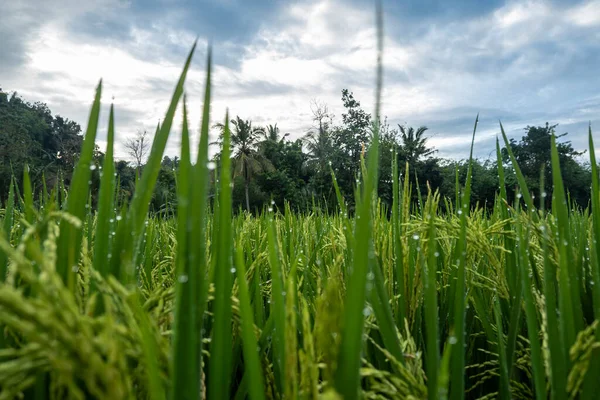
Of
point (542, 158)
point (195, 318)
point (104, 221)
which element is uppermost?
point (542, 158)

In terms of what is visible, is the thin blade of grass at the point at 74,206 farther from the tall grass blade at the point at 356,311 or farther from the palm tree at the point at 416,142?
the palm tree at the point at 416,142

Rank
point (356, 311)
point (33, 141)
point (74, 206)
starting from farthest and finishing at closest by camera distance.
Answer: point (33, 141)
point (74, 206)
point (356, 311)

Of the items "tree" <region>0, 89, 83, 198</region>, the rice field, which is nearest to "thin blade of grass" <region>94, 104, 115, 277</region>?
the rice field

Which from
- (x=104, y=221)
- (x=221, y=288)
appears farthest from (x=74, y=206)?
(x=221, y=288)

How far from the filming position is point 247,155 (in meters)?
47.9

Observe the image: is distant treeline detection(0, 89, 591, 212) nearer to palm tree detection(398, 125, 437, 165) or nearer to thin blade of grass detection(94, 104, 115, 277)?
palm tree detection(398, 125, 437, 165)

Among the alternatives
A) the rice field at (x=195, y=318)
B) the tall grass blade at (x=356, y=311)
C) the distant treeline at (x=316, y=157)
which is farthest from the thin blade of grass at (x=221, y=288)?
the distant treeline at (x=316, y=157)

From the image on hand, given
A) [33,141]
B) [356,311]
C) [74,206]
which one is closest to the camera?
[356,311]

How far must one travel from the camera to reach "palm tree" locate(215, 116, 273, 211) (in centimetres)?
4503

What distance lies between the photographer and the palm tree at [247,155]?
45031 millimetres

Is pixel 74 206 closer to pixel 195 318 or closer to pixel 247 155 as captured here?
pixel 195 318

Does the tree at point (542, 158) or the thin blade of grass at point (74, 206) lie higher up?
the tree at point (542, 158)

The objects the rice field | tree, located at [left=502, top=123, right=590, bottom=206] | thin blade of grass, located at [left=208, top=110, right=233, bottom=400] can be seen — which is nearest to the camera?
the rice field

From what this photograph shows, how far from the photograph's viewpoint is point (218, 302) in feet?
1.61
